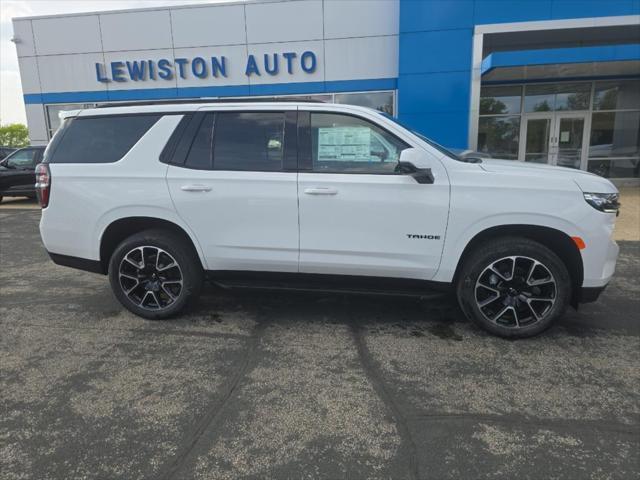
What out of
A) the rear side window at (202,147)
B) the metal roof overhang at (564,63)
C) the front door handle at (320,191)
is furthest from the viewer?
the metal roof overhang at (564,63)

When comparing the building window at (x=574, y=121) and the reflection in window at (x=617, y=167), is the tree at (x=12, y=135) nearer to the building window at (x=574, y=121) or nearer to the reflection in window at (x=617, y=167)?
the building window at (x=574, y=121)

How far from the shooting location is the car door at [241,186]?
3.87m

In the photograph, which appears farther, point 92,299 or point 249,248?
point 92,299

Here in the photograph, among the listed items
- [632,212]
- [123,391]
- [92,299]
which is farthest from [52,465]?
[632,212]

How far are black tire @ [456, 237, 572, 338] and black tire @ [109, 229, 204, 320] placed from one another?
2385 mm

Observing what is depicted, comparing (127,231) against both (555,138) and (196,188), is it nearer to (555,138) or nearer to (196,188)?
(196,188)

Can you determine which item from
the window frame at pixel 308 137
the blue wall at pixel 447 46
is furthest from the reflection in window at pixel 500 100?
the window frame at pixel 308 137

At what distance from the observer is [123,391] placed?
3107mm

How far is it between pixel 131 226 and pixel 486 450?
3439 mm

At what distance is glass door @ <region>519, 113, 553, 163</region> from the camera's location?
1496cm

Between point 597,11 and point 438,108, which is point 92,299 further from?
point 597,11

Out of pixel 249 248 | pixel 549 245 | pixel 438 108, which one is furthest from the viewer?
pixel 438 108

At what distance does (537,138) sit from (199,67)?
11.5 meters

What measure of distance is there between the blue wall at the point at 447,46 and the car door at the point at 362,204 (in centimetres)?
1074
